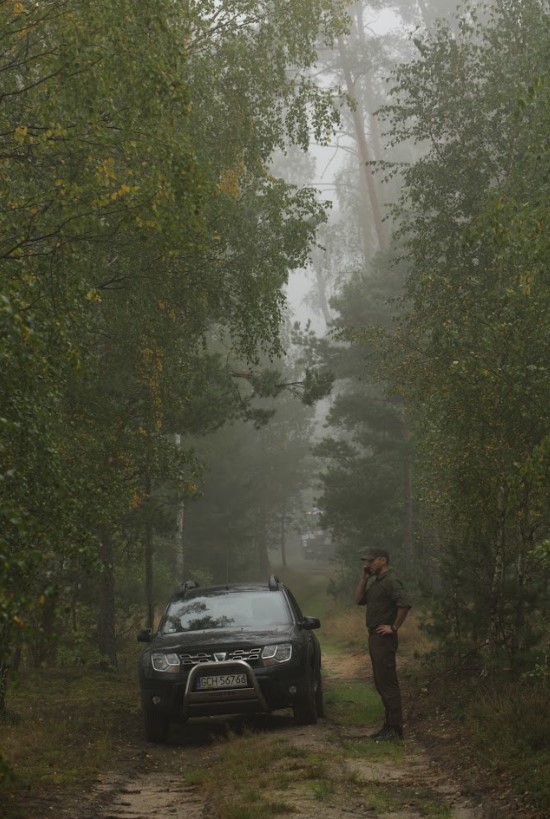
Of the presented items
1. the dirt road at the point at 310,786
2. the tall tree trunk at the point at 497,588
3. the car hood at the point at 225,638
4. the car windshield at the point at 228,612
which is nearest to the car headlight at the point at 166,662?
the car hood at the point at 225,638

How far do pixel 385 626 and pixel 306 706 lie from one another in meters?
1.32

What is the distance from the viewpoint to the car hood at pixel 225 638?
10711 mm

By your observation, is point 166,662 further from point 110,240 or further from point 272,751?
point 110,240

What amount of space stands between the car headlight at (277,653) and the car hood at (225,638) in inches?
2.7

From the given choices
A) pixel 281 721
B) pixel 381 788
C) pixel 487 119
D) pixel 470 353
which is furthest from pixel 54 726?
pixel 487 119

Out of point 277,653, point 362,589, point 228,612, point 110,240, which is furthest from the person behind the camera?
point 110,240

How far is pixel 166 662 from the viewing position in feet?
35.1

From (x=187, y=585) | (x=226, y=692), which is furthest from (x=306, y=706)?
(x=187, y=585)

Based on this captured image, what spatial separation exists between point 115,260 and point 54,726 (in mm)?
5799

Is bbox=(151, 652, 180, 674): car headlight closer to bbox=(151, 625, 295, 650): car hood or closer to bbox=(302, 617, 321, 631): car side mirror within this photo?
bbox=(151, 625, 295, 650): car hood

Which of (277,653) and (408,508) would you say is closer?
(277,653)

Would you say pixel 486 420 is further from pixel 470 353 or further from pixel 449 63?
pixel 449 63

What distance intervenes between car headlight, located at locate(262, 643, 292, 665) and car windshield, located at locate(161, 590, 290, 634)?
58 centimetres

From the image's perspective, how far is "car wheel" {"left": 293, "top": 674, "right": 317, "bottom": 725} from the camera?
10617 millimetres
